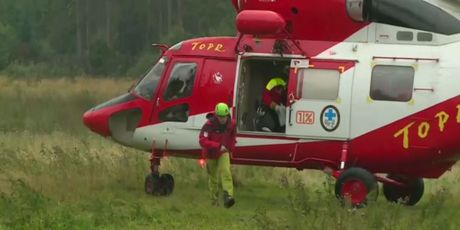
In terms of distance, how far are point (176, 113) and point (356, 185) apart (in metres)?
3.19

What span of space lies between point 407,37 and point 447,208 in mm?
2553

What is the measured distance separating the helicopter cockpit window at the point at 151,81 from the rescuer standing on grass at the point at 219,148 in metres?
1.61

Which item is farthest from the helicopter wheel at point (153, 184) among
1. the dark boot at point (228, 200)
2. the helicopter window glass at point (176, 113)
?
the dark boot at point (228, 200)

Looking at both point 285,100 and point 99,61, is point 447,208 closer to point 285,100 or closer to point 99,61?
point 285,100

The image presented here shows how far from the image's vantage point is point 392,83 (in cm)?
1411

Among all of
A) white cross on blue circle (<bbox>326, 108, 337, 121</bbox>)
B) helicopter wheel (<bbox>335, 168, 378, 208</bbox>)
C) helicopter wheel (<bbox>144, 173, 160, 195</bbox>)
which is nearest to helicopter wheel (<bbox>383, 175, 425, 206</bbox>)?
helicopter wheel (<bbox>335, 168, 378, 208</bbox>)

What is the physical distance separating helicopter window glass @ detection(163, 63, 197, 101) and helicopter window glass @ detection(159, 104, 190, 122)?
6.4 inches

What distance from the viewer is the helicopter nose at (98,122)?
628 inches

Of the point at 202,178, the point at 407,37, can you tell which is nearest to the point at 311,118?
the point at 407,37

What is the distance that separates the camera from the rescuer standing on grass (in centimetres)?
1413

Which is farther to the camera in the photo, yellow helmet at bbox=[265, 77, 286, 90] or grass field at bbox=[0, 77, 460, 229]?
yellow helmet at bbox=[265, 77, 286, 90]

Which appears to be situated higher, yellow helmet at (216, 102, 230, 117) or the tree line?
the tree line

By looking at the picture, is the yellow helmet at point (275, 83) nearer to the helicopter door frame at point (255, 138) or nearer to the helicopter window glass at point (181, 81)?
the helicopter door frame at point (255, 138)

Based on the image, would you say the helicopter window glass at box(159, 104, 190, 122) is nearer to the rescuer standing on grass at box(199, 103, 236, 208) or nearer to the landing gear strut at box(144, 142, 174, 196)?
the landing gear strut at box(144, 142, 174, 196)
